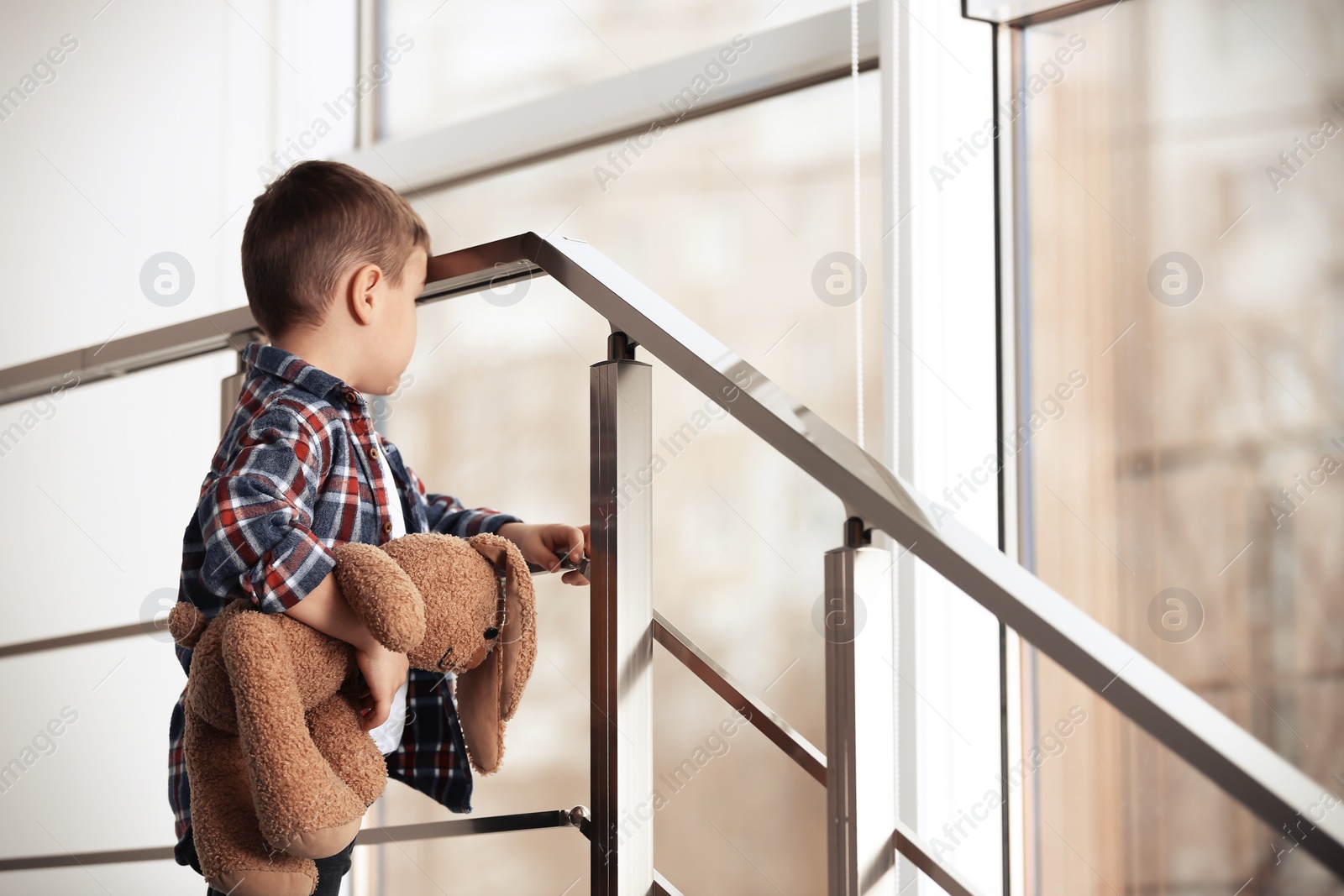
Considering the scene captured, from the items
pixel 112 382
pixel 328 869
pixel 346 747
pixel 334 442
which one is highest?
pixel 112 382

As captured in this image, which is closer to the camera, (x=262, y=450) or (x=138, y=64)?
(x=262, y=450)

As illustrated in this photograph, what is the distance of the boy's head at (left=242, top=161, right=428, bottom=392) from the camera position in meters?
0.94

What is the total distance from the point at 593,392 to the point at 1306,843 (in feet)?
1.72

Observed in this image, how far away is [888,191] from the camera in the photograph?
1962mm

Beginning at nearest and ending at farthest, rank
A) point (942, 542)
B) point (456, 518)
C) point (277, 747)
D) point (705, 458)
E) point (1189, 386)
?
1. point (942, 542)
2. point (277, 747)
3. point (456, 518)
4. point (1189, 386)
5. point (705, 458)

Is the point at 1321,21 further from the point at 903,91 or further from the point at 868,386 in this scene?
the point at 868,386

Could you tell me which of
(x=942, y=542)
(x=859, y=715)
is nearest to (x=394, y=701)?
(x=859, y=715)

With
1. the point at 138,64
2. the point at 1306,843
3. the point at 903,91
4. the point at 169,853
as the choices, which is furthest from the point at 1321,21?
the point at 138,64

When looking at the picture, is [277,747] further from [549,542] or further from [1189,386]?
[1189,386]

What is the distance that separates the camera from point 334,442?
0.92 metres

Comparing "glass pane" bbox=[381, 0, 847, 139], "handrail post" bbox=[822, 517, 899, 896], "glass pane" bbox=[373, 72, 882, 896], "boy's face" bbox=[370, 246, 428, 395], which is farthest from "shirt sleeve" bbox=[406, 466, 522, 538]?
"glass pane" bbox=[381, 0, 847, 139]

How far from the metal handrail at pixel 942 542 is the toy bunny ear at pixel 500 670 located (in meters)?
0.19

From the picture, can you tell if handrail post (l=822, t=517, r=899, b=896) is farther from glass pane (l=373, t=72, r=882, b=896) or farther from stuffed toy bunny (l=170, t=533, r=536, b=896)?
glass pane (l=373, t=72, r=882, b=896)

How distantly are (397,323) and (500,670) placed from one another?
314 mm
